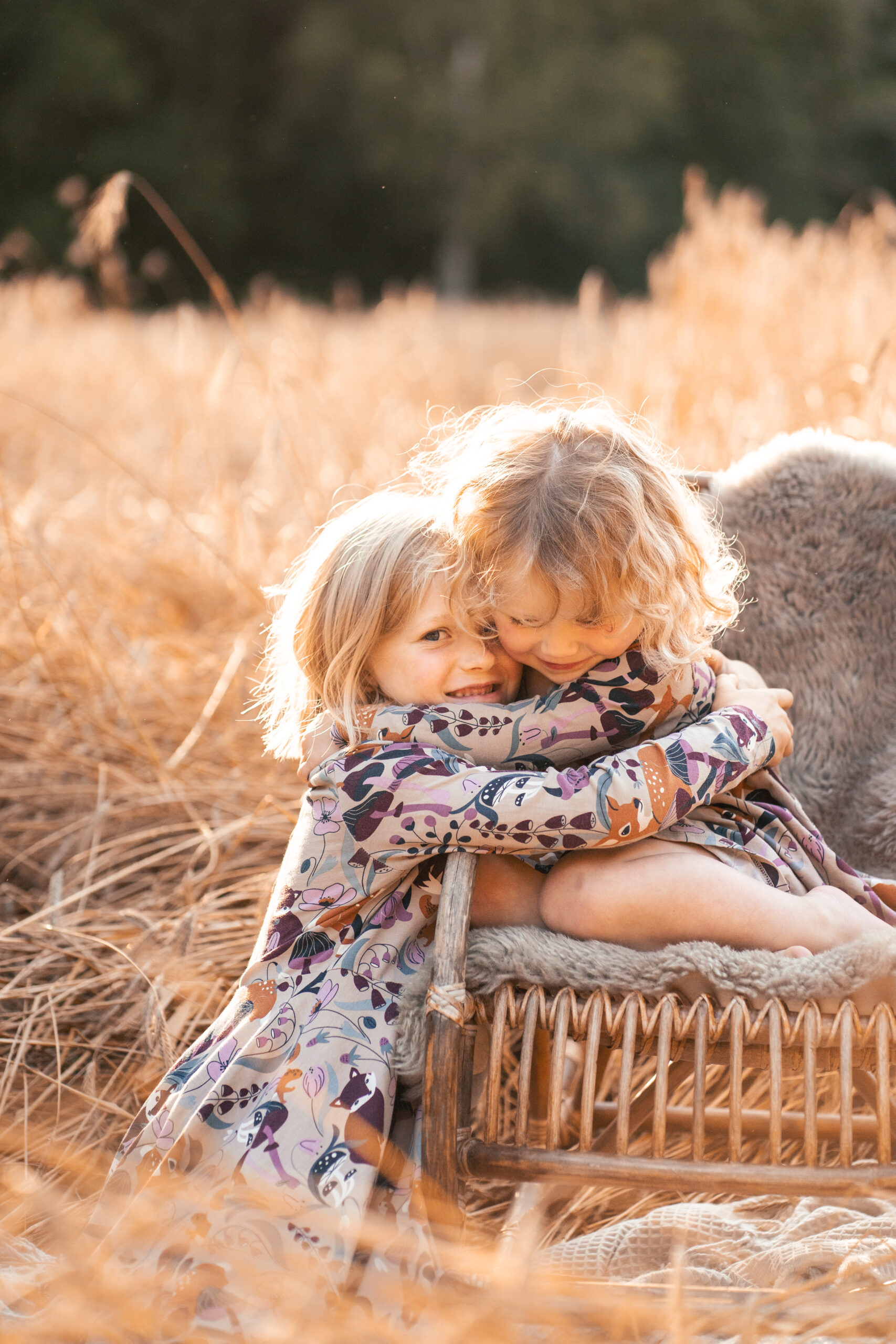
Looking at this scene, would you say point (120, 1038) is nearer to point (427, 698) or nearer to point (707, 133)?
point (427, 698)

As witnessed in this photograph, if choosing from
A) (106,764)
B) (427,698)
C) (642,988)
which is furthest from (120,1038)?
(642,988)

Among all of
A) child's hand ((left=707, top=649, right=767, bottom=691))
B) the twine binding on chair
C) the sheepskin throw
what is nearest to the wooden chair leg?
the twine binding on chair

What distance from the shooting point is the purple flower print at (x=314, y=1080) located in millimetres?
935

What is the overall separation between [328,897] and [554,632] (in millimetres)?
331

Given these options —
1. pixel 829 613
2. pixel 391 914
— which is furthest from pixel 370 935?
pixel 829 613

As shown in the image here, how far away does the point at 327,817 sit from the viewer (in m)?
1.00

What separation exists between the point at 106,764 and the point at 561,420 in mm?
1132

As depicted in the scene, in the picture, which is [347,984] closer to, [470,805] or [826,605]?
[470,805]

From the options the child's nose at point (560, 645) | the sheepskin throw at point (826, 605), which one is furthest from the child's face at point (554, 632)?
the sheepskin throw at point (826, 605)

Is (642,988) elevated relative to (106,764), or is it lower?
elevated

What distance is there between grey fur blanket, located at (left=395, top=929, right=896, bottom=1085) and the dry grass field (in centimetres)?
24

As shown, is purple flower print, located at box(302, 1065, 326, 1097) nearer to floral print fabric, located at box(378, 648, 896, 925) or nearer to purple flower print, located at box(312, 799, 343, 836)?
purple flower print, located at box(312, 799, 343, 836)

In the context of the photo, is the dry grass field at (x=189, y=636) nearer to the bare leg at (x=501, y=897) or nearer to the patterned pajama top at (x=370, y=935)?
the patterned pajama top at (x=370, y=935)

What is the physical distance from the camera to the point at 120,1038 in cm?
150
